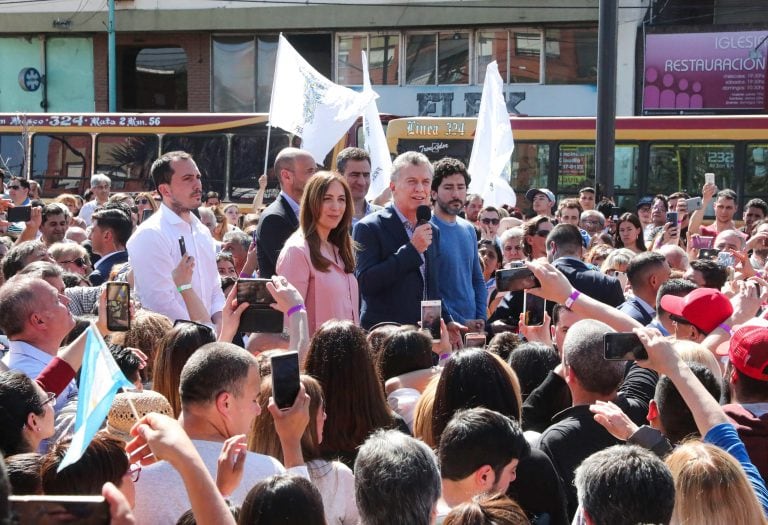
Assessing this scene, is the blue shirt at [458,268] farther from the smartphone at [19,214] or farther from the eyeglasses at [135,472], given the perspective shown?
the smartphone at [19,214]

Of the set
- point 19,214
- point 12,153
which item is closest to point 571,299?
point 19,214

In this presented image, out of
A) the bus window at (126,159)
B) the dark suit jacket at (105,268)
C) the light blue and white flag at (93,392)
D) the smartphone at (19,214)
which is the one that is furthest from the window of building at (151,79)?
the light blue and white flag at (93,392)

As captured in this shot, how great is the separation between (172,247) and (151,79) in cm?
2914

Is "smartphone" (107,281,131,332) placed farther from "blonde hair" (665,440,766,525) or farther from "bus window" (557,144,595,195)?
"bus window" (557,144,595,195)

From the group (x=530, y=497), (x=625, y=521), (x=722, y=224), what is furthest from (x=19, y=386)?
(x=722, y=224)

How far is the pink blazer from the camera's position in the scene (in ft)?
18.7

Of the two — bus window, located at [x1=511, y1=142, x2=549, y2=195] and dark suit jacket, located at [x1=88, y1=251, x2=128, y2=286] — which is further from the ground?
bus window, located at [x1=511, y1=142, x2=549, y2=195]

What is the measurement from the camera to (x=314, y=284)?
18.8 ft

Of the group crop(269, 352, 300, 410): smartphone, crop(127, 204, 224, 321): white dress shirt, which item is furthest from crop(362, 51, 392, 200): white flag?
crop(269, 352, 300, 410): smartphone

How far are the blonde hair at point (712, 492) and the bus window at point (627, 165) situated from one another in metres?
17.3

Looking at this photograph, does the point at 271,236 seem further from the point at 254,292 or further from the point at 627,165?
the point at 627,165

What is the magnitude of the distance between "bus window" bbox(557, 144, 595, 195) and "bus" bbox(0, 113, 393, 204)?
390cm

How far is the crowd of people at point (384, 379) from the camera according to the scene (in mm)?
2889

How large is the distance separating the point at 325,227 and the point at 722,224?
740 centimetres
